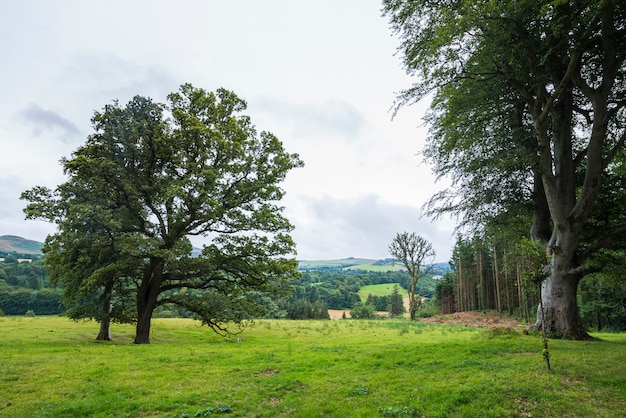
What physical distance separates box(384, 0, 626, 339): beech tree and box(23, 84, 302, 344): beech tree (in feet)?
32.2

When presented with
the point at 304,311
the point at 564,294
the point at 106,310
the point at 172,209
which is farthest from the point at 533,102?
the point at 304,311

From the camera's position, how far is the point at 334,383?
8109mm

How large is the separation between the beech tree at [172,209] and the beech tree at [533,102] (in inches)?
386

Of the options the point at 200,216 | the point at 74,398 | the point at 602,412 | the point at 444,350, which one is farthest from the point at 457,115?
the point at 74,398

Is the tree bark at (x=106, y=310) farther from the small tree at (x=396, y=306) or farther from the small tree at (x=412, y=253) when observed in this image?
the small tree at (x=396, y=306)

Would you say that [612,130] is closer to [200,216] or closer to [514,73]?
[514,73]

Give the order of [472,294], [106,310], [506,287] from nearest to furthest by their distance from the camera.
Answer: [106,310], [506,287], [472,294]

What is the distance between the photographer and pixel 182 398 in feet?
23.2

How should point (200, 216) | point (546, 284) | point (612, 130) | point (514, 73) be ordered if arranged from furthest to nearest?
point (200, 216) < point (612, 130) < point (546, 284) < point (514, 73)

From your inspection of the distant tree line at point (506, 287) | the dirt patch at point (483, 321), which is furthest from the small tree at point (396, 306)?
the dirt patch at point (483, 321)

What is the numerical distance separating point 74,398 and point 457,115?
1569 centimetres

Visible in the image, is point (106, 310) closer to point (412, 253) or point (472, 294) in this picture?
point (412, 253)

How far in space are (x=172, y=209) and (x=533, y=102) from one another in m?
17.9

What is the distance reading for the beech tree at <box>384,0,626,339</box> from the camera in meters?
10.9
